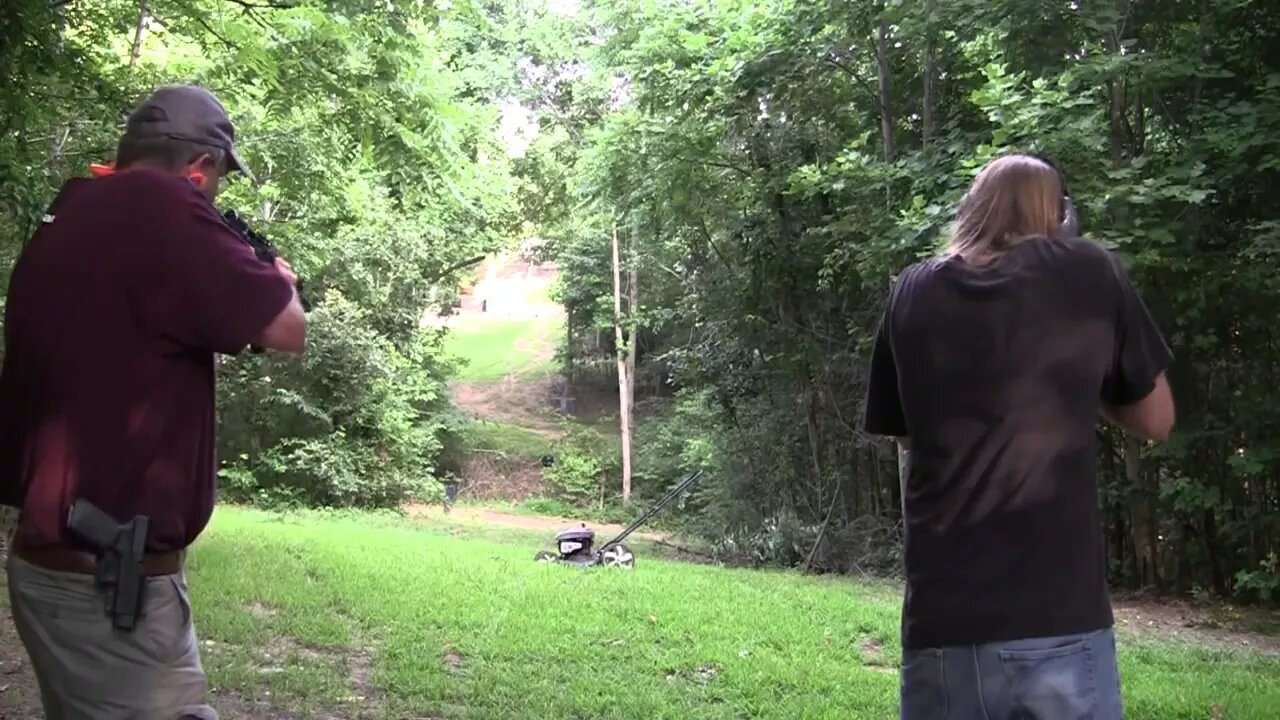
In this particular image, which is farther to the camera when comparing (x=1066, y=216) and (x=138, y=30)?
(x=138, y=30)

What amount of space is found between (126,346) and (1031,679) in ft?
5.40

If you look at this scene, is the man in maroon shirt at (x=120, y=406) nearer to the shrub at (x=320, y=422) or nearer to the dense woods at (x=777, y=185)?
the dense woods at (x=777, y=185)

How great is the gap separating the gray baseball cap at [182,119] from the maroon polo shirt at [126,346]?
12 cm

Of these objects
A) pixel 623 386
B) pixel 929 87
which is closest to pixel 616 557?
pixel 929 87

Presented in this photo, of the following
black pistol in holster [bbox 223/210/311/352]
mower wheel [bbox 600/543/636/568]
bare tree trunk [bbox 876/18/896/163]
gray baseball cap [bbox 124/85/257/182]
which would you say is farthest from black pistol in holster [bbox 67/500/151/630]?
bare tree trunk [bbox 876/18/896/163]

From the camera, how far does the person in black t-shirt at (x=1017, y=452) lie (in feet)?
5.74

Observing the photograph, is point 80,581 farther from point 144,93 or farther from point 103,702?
point 144,93

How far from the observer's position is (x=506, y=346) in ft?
119

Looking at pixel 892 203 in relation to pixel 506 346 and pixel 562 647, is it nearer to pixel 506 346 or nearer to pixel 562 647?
pixel 562 647

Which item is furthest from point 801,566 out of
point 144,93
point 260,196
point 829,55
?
point 144,93

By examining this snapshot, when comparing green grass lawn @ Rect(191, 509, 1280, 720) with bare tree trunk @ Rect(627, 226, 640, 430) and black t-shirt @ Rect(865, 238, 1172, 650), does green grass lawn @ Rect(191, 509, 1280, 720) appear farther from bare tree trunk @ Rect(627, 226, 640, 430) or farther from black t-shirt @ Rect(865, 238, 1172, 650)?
bare tree trunk @ Rect(627, 226, 640, 430)

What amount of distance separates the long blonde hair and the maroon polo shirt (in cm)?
130

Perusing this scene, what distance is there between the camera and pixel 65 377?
1.75 metres

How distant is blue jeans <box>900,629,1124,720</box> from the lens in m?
1.73
